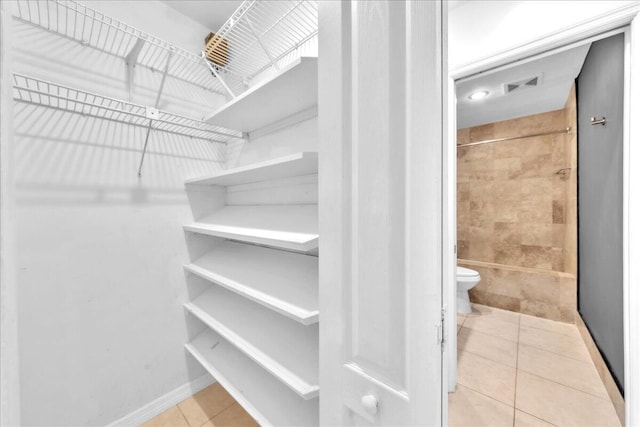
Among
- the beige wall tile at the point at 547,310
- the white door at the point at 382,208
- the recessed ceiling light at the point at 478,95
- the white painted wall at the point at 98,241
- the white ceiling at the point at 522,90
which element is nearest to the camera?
the white door at the point at 382,208

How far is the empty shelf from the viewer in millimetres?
978

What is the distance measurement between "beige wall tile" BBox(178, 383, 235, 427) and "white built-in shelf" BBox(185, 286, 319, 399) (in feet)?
1.86

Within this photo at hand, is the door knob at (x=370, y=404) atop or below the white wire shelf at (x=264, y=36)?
below

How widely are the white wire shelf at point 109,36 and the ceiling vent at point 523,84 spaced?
231cm

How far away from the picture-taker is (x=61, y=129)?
3.89ft

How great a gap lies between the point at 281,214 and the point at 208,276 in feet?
1.71

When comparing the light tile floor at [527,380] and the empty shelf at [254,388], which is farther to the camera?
the light tile floor at [527,380]

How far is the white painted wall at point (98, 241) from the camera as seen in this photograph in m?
1.12

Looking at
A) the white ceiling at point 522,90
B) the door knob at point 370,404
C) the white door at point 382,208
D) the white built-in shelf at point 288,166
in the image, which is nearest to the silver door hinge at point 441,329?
the white door at point 382,208

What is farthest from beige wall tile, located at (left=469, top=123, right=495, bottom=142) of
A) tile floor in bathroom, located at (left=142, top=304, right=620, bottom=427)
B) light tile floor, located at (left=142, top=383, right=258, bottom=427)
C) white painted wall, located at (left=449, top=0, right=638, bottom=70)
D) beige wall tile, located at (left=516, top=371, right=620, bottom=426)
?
light tile floor, located at (left=142, top=383, right=258, bottom=427)

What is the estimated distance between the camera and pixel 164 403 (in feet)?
4.81

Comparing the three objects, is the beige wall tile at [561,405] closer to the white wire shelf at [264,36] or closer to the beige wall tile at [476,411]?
the beige wall tile at [476,411]

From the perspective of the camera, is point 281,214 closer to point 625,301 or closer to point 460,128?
point 625,301

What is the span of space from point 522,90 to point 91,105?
2.94m
